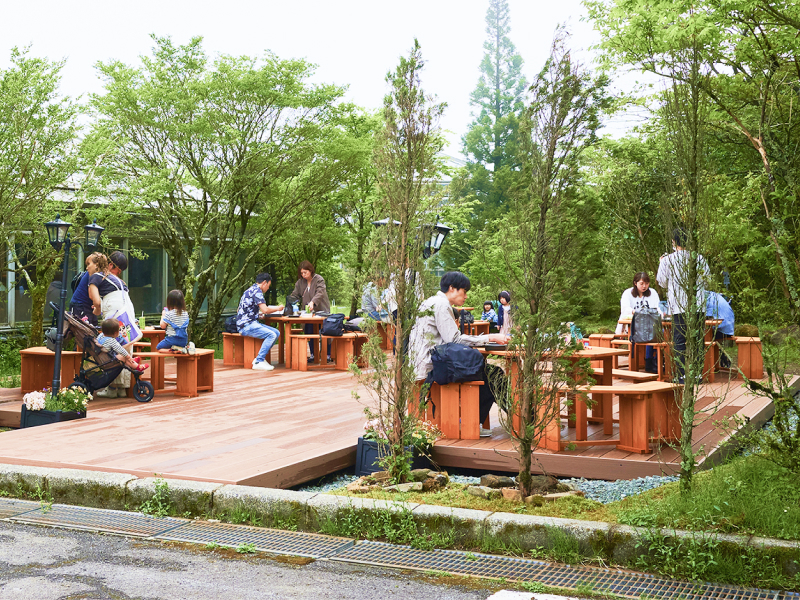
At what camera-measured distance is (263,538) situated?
4.70m

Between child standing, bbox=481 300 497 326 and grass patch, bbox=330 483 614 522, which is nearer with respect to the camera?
grass patch, bbox=330 483 614 522

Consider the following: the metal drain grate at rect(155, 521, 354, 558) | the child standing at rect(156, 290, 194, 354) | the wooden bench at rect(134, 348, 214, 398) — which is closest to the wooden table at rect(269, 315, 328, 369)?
the wooden bench at rect(134, 348, 214, 398)

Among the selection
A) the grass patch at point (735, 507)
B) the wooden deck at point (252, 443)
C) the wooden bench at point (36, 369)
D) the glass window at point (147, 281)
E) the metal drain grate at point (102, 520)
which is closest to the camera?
the grass patch at point (735, 507)

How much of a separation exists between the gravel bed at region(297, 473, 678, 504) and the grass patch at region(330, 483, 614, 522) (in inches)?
28.6

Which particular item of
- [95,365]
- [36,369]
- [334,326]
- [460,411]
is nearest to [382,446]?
[460,411]

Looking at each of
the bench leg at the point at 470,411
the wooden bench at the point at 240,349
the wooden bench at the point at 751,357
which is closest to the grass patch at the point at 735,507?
the bench leg at the point at 470,411

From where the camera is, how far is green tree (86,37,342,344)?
16.0 m

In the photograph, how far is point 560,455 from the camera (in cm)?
619

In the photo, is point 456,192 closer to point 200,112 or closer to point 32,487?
point 32,487

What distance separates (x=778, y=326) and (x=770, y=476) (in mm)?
849

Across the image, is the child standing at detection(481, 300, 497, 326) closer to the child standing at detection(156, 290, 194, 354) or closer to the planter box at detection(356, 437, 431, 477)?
the child standing at detection(156, 290, 194, 354)

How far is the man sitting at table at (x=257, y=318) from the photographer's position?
1269 cm

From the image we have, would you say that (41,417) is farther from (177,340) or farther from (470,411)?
(470,411)

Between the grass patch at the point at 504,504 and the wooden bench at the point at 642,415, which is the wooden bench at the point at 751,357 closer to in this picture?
the wooden bench at the point at 642,415
